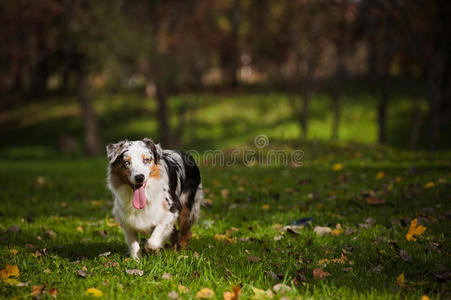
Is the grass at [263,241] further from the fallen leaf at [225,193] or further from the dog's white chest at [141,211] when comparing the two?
the dog's white chest at [141,211]

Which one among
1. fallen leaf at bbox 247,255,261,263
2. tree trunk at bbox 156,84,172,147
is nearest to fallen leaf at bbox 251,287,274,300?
fallen leaf at bbox 247,255,261,263

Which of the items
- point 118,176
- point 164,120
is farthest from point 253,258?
point 164,120

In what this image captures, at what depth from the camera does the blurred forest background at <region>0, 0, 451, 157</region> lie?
2102 cm

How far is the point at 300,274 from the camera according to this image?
153 inches

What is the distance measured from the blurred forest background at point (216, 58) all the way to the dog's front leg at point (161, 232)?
12639 millimetres

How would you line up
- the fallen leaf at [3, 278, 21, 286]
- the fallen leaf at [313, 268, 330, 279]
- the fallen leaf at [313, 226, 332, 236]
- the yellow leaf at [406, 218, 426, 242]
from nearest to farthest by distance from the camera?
1. the fallen leaf at [3, 278, 21, 286]
2. the fallen leaf at [313, 268, 330, 279]
3. the yellow leaf at [406, 218, 426, 242]
4. the fallen leaf at [313, 226, 332, 236]

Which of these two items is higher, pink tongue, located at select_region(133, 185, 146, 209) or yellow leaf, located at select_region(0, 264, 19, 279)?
pink tongue, located at select_region(133, 185, 146, 209)

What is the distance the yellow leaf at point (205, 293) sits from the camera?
3.38m

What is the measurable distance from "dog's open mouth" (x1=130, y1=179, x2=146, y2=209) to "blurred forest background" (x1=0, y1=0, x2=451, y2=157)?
42.6 feet

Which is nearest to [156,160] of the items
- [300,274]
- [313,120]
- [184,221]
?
[184,221]

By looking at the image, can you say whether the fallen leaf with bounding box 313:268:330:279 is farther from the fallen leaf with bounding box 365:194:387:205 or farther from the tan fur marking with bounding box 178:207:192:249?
the fallen leaf with bounding box 365:194:387:205

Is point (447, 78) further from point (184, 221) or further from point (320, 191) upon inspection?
point (184, 221)

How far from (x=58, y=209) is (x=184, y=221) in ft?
12.3

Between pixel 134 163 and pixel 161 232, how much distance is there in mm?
872
